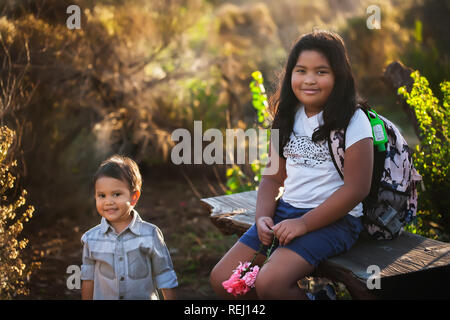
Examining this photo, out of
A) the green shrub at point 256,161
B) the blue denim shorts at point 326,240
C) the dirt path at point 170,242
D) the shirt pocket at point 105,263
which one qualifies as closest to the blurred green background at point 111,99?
the dirt path at point 170,242

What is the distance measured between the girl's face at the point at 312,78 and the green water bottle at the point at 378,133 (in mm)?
235

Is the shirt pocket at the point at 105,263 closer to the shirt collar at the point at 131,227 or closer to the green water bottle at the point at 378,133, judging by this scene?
the shirt collar at the point at 131,227

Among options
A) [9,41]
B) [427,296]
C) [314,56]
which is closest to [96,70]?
[9,41]

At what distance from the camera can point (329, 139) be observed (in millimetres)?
2537

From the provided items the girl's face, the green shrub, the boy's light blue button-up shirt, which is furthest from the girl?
the green shrub

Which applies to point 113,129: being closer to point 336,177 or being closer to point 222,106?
point 222,106

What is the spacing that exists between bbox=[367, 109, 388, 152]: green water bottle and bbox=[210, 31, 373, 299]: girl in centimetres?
4

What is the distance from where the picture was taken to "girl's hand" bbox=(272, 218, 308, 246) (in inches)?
96.0

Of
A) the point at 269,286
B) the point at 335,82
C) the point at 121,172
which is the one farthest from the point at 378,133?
the point at 121,172

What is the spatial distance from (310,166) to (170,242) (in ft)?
7.84

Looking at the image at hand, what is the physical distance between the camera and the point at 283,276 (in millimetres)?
2334

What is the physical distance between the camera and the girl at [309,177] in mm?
2406

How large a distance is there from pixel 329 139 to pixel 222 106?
12.8 feet

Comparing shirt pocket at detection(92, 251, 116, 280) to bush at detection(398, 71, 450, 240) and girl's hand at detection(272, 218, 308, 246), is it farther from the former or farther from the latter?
bush at detection(398, 71, 450, 240)
